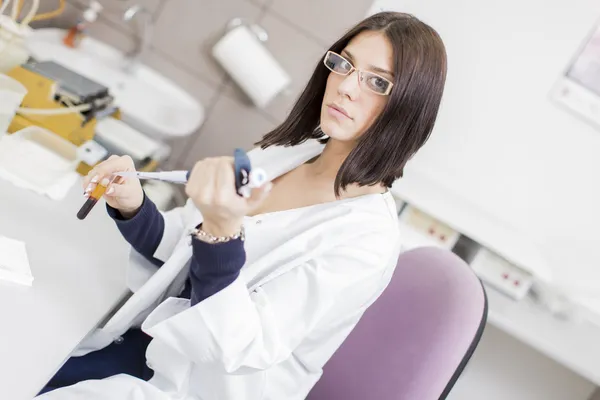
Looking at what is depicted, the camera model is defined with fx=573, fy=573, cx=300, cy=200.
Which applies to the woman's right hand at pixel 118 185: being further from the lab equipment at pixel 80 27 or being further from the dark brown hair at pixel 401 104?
the lab equipment at pixel 80 27

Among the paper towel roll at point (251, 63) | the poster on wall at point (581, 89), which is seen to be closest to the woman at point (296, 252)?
the paper towel roll at point (251, 63)

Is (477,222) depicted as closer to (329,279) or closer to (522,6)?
(522,6)

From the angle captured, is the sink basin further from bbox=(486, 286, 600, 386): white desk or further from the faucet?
→ bbox=(486, 286, 600, 386): white desk

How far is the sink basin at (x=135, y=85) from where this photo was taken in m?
2.08

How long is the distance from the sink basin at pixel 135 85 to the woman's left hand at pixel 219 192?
1.29m

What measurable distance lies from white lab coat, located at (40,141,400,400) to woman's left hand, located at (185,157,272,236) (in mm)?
153

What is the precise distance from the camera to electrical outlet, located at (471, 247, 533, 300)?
6.35ft

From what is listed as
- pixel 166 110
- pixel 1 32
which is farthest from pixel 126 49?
pixel 1 32

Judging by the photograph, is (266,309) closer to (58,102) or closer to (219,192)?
(219,192)

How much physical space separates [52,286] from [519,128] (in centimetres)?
158

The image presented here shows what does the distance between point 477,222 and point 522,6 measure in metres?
0.74

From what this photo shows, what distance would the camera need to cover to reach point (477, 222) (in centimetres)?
197

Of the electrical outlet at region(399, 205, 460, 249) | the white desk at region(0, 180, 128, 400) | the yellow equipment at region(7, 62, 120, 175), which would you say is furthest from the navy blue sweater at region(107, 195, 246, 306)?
the electrical outlet at region(399, 205, 460, 249)

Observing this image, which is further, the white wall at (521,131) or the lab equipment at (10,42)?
the white wall at (521,131)
